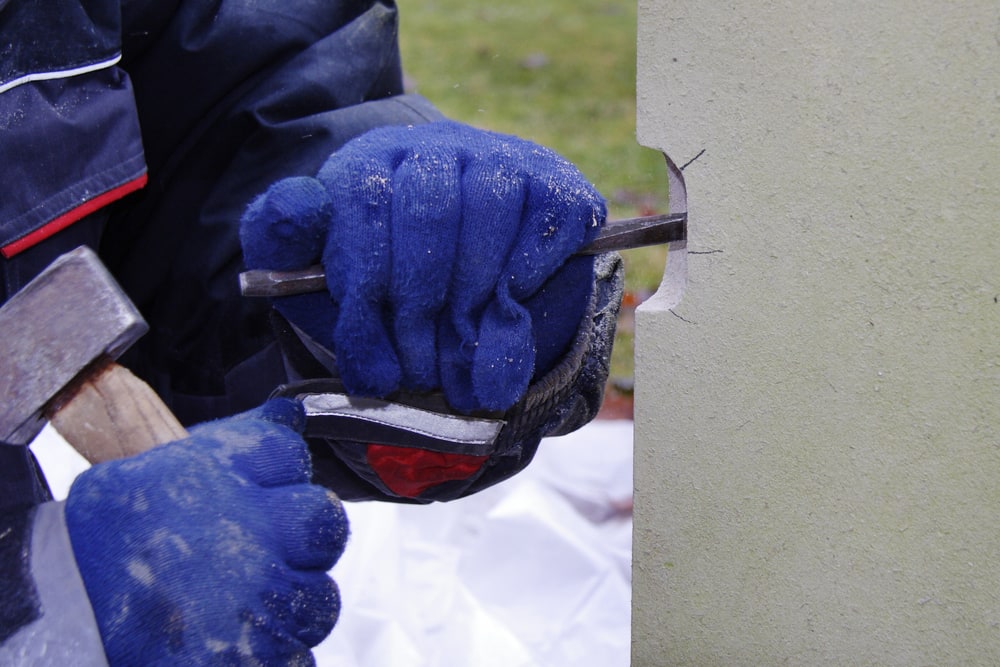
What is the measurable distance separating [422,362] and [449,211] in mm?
186

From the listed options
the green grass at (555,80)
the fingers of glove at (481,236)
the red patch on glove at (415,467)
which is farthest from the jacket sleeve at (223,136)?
the green grass at (555,80)

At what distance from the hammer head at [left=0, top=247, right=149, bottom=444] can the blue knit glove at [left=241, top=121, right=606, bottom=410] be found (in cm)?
17

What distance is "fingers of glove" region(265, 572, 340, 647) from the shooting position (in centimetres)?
89

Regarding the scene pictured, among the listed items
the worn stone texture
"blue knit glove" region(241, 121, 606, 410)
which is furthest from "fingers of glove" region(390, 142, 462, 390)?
the worn stone texture

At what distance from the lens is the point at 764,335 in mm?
1047

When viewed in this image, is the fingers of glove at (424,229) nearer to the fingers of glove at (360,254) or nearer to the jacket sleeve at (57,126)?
the fingers of glove at (360,254)

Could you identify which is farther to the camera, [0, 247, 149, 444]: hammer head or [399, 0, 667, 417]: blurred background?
[399, 0, 667, 417]: blurred background

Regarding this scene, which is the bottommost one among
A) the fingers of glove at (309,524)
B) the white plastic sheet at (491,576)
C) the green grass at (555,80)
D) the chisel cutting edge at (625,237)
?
the green grass at (555,80)

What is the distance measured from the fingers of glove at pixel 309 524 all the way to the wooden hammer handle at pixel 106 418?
0.51ft

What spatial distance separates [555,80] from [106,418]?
15.7 ft

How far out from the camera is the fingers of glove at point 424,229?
100 centimetres

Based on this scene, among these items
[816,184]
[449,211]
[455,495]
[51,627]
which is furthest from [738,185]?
[51,627]

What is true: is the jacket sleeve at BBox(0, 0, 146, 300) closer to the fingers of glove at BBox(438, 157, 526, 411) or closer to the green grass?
the fingers of glove at BBox(438, 157, 526, 411)

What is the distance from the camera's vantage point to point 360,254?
100cm
